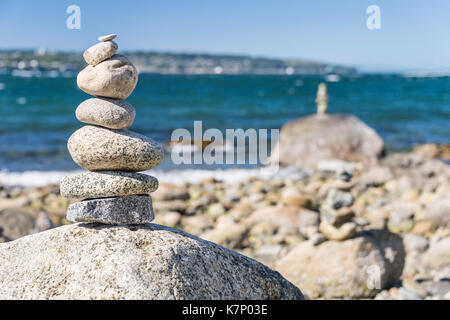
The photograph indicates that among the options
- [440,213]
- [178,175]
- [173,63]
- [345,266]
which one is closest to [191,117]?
[178,175]

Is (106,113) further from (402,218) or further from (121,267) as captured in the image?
(402,218)

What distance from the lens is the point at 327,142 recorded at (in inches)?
590

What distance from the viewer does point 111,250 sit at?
372cm

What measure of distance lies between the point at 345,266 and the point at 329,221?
69 centimetres

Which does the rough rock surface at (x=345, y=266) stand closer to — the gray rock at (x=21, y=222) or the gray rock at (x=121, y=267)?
the gray rock at (x=121, y=267)

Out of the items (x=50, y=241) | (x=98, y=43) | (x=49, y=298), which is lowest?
(x=49, y=298)

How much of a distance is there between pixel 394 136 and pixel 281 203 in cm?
1266

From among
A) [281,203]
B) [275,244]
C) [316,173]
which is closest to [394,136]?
[316,173]

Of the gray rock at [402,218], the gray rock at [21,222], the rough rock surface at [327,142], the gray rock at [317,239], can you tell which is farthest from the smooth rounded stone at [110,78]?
the rough rock surface at [327,142]

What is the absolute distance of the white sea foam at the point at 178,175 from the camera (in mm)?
13273

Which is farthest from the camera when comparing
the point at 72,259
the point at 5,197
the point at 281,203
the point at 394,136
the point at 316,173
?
the point at 394,136

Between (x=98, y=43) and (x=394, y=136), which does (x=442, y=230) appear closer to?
(x=98, y=43)

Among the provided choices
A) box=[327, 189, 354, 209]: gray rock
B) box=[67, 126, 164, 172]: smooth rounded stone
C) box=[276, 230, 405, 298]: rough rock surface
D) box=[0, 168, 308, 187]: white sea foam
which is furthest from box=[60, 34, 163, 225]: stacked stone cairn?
box=[0, 168, 308, 187]: white sea foam
